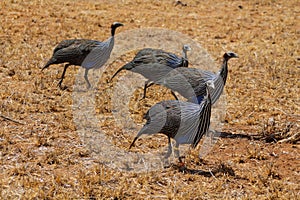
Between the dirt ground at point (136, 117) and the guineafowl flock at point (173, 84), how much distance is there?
0.35 m

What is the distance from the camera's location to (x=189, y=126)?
180 inches

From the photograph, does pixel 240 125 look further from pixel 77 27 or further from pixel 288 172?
pixel 77 27

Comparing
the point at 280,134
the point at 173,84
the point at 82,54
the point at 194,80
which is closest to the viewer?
the point at 280,134

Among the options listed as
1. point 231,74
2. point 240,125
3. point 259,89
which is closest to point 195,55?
point 231,74

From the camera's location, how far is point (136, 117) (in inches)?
231

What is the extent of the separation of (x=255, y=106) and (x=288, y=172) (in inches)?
73.9

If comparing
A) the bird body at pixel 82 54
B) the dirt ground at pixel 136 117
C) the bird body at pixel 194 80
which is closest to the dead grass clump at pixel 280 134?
the dirt ground at pixel 136 117

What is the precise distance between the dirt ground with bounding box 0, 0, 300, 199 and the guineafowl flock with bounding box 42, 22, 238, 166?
354 mm

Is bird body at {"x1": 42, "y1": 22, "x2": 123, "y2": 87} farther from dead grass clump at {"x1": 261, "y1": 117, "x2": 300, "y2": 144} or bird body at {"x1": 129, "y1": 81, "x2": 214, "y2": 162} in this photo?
dead grass clump at {"x1": 261, "y1": 117, "x2": 300, "y2": 144}

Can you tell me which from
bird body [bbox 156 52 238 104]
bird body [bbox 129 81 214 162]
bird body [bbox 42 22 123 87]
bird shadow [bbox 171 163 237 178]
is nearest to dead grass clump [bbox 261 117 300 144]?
bird body [bbox 156 52 238 104]

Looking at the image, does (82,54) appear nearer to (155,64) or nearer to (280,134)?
(155,64)

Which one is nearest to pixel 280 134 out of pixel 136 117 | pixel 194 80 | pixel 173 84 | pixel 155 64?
pixel 194 80

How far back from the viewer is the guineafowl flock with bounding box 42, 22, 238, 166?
4.58 metres

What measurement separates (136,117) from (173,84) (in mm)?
608
